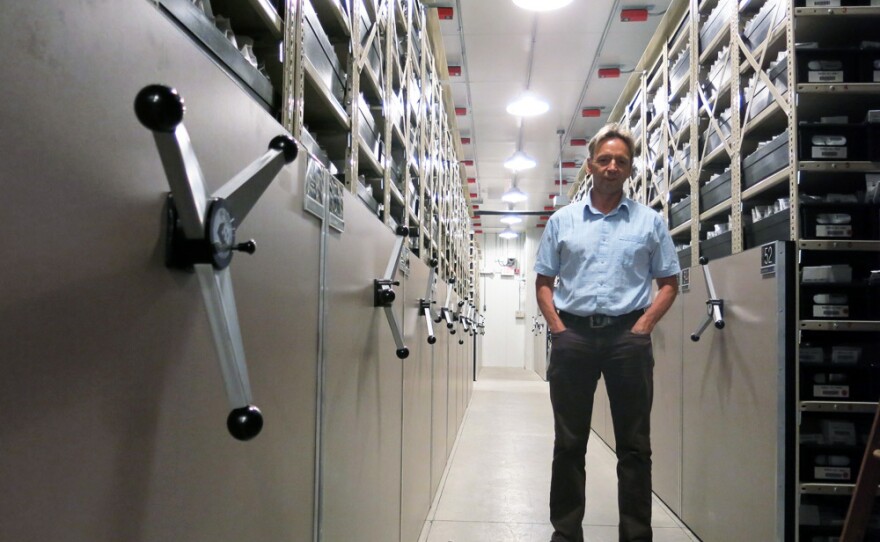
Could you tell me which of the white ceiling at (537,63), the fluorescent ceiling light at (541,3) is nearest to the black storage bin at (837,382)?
the fluorescent ceiling light at (541,3)

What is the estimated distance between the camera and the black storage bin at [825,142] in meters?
1.88

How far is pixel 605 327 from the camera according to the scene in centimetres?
A: 208

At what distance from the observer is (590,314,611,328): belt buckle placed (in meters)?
2.07

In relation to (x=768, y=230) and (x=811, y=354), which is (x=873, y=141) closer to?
(x=768, y=230)

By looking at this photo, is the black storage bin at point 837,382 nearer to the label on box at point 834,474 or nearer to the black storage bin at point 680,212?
the label on box at point 834,474

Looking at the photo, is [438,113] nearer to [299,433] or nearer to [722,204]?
[722,204]

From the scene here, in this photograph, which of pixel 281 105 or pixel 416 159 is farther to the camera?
pixel 416 159

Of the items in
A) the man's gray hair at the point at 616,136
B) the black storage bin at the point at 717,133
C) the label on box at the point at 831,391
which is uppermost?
the black storage bin at the point at 717,133

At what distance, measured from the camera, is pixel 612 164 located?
2145 mm

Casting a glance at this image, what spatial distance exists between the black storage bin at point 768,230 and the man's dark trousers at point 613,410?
0.54 metres

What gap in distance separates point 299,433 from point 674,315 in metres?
2.40

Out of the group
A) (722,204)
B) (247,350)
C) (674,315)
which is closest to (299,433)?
(247,350)

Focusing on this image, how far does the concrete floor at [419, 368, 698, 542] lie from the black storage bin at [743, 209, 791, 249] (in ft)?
4.05

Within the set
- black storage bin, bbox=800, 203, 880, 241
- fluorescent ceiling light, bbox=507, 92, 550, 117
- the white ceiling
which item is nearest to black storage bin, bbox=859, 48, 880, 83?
black storage bin, bbox=800, 203, 880, 241
